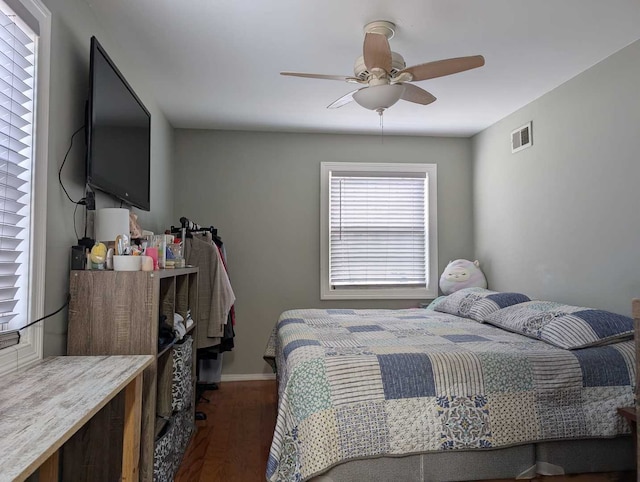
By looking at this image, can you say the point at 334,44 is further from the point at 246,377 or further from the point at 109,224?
the point at 246,377

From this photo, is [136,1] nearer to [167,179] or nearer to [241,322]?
[167,179]

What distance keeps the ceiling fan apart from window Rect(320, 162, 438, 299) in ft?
6.40

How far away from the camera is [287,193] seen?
4.38m

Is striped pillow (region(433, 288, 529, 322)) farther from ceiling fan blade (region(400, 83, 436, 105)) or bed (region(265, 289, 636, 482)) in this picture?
ceiling fan blade (region(400, 83, 436, 105))

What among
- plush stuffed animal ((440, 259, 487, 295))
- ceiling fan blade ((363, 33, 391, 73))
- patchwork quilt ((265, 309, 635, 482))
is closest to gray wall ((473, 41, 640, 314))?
plush stuffed animal ((440, 259, 487, 295))

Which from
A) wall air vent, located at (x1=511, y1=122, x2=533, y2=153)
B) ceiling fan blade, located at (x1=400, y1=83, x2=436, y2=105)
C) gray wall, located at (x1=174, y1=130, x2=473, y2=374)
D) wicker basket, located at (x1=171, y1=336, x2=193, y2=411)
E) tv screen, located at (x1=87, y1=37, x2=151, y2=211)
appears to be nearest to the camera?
tv screen, located at (x1=87, y1=37, x2=151, y2=211)

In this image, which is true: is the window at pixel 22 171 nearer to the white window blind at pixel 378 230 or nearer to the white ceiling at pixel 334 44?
the white ceiling at pixel 334 44

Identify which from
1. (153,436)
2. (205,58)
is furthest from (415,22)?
(153,436)

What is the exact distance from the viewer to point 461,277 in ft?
13.5

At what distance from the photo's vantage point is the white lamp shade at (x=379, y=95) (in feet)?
7.60

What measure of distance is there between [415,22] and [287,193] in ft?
7.57

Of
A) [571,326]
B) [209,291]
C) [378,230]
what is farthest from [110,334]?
[378,230]

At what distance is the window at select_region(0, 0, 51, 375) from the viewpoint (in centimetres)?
150

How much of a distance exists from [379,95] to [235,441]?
2310mm
